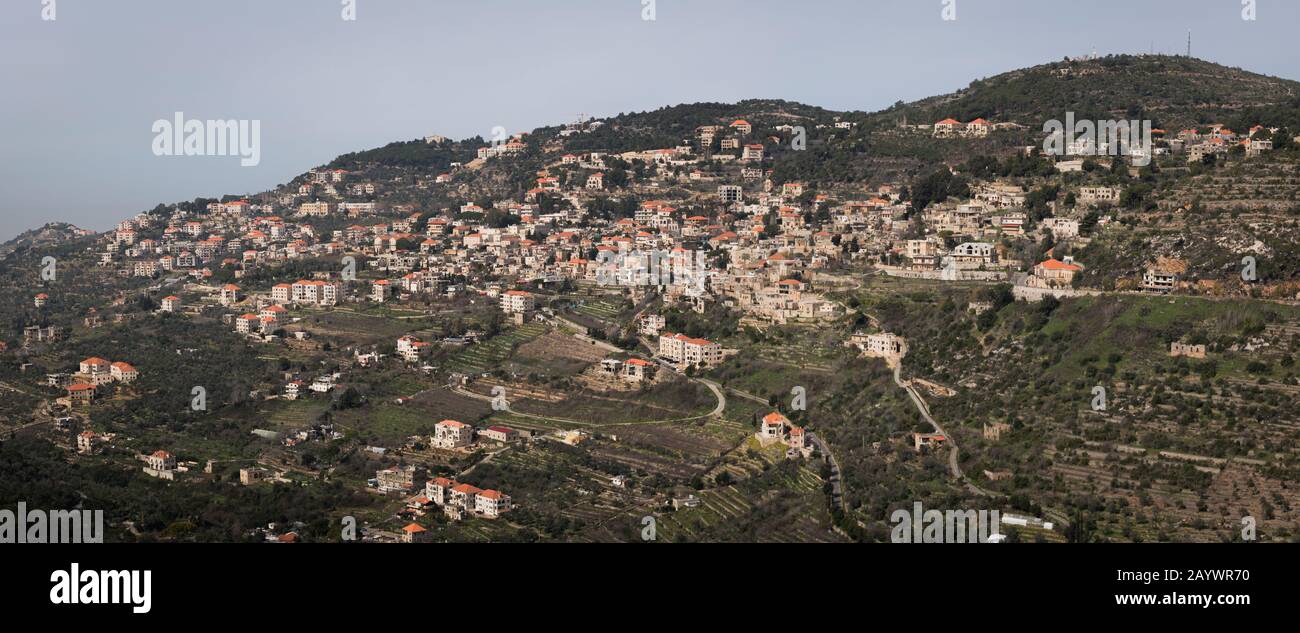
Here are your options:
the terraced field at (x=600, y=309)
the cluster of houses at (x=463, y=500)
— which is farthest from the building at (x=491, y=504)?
the terraced field at (x=600, y=309)

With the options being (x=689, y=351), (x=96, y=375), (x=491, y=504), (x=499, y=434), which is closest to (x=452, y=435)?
(x=499, y=434)

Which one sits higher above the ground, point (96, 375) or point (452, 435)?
point (96, 375)

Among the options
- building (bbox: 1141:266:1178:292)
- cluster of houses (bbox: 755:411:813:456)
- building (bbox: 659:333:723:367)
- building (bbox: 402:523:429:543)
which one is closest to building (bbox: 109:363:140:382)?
building (bbox: 659:333:723:367)

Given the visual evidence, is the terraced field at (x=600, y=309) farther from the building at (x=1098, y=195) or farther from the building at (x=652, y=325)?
the building at (x=1098, y=195)

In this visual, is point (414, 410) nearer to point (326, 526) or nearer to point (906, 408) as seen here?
point (326, 526)

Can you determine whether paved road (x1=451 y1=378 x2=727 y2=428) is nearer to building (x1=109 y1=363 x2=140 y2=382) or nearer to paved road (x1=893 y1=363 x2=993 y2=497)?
paved road (x1=893 y1=363 x2=993 y2=497)

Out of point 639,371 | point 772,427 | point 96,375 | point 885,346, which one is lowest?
point 772,427

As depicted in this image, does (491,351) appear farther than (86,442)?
Yes

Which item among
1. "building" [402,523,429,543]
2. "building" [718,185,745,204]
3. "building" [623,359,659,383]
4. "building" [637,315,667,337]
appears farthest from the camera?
"building" [718,185,745,204]

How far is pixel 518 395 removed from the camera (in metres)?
28.2

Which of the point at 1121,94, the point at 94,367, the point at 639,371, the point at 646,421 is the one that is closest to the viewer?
the point at 646,421

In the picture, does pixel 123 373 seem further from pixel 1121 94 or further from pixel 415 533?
pixel 1121 94
